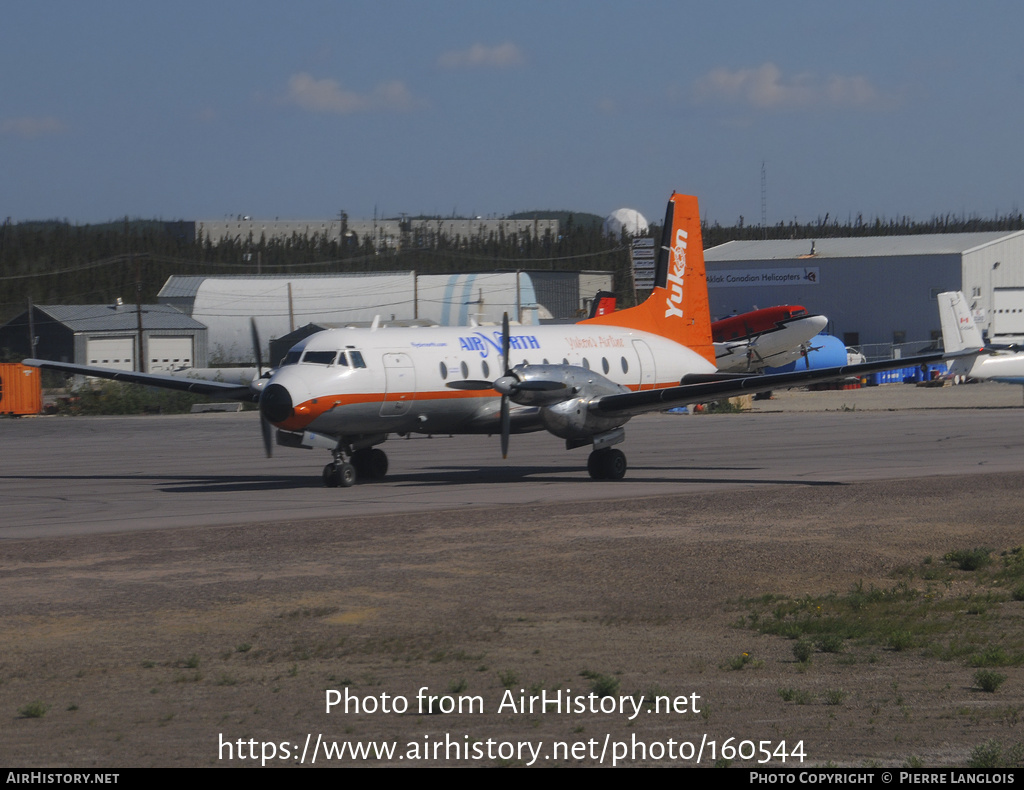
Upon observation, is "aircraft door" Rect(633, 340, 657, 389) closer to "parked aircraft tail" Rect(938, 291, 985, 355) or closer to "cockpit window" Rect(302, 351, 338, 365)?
"cockpit window" Rect(302, 351, 338, 365)

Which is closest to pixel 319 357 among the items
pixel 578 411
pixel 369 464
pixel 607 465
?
pixel 369 464

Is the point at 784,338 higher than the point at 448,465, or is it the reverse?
the point at 784,338

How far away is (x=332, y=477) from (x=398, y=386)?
7.80 feet

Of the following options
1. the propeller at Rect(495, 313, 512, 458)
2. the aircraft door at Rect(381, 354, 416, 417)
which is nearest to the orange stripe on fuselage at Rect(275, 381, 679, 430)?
the aircraft door at Rect(381, 354, 416, 417)

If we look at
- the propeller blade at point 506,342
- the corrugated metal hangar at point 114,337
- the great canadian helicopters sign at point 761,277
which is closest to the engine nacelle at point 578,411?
the propeller blade at point 506,342

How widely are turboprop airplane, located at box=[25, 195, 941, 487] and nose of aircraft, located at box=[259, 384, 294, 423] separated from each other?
2 centimetres

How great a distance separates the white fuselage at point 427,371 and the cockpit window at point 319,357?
0.8 inches

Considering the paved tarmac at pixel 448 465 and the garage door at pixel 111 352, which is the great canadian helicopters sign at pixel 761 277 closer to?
the paved tarmac at pixel 448 465

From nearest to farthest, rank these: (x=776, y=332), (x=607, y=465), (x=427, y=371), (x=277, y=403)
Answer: (x=277, y=403)
(x=427, y=371)
(x=607, y=465)
(x=776, y=332)

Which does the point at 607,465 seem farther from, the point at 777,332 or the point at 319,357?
the point at 777,332

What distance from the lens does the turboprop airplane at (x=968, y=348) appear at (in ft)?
149

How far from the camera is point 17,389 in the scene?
53000mm
